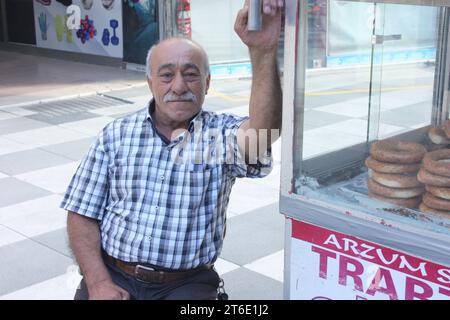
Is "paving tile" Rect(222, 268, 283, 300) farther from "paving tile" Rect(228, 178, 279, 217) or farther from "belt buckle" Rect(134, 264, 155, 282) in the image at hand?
"belt buckle" Rect(134, 264, 155, 282)

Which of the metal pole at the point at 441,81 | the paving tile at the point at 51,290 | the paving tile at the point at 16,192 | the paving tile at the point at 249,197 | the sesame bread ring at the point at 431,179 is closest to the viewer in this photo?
the sesame bread ring at the point at 431,179

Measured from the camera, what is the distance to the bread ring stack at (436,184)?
6.41ft

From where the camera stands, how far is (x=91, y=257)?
2.20 metres

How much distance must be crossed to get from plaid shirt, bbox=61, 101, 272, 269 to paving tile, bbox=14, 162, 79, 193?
266cm

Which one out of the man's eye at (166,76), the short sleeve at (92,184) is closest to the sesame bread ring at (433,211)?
the man's eye at (166,76)

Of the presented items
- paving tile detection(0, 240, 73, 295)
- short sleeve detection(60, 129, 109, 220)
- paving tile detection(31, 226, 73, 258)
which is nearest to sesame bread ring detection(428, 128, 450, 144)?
short sleeve detection(60, 129, 109, 220)

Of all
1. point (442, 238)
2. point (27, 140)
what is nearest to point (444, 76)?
point (442, 238)

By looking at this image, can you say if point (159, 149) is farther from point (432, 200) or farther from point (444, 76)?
point (444, 76)

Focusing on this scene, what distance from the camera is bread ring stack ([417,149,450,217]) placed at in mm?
1955

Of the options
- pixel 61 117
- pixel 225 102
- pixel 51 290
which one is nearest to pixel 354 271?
pixel 51 290

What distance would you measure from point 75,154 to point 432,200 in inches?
164

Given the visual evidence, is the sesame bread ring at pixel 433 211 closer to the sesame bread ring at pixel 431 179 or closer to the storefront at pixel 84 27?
the sesame bread ring at pixel 431 179

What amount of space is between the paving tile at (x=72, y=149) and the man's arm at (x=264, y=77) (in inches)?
144

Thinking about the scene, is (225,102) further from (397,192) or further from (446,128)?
(397,192)
